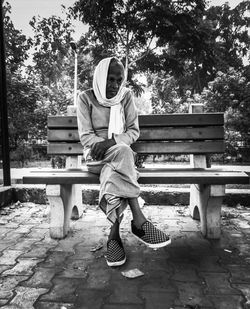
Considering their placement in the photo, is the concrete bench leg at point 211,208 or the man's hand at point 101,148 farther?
the concrete bench leg at point 211,208

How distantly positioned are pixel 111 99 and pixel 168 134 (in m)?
0.81

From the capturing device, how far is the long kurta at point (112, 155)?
2.33m

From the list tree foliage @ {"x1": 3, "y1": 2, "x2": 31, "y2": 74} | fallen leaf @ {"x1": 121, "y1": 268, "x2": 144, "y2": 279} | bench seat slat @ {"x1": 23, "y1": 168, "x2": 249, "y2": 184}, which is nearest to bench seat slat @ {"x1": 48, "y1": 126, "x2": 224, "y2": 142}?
bench seat slat @ {"x1": 23, "y1": 168, "x2": 249, "y2": 184}

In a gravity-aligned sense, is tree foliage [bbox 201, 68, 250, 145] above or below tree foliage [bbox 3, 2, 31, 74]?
below

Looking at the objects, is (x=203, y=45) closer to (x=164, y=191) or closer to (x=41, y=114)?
(x=41, y=114)

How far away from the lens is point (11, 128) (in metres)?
10.4

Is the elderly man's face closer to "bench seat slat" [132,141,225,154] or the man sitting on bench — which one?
the man sitting on bench

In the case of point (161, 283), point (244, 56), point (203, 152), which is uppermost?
point (244, 56)

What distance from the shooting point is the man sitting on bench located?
7.59 ft

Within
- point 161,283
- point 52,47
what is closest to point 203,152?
point 161,283

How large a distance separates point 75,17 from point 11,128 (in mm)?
6143

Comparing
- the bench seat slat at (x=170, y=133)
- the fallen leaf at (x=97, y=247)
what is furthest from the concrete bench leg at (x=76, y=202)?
the fallen leaf at (x=97, y=247)

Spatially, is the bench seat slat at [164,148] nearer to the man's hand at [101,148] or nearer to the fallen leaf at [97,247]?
the man's hand at [101,148]

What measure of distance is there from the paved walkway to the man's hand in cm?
80
